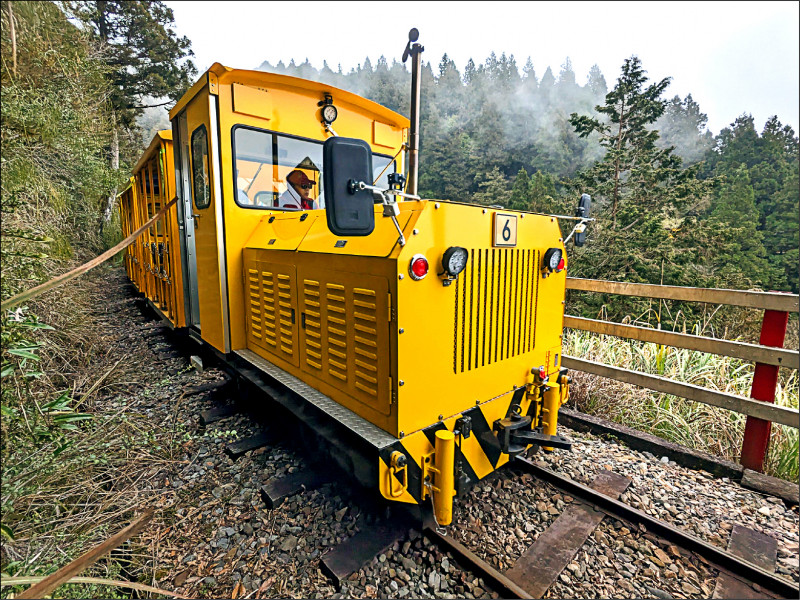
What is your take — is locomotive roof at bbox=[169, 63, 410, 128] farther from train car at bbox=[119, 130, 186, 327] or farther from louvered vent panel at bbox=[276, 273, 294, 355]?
louvered vent panel at bbox=[276, 273, 294, 355]

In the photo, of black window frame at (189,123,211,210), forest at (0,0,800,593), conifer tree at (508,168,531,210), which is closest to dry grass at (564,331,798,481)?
forest at (0,0,800,593)

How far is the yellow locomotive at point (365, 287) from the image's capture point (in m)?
2.10

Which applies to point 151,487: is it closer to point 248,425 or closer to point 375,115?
point 248,425

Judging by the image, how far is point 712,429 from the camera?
12.3ft

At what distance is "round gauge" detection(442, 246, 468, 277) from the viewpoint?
213 centimetres

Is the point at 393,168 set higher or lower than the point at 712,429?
higher

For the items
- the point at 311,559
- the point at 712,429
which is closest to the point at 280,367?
the point at 311,559

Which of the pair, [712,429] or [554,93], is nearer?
[712,429]

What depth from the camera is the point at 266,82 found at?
3.34 metres

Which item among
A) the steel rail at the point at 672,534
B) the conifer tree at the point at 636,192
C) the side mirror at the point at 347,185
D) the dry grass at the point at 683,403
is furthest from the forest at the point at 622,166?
the side mirror at the point at 347,185

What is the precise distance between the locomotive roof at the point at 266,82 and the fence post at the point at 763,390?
3.48 meters

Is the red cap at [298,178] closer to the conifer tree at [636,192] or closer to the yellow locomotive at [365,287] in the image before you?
the yellow locomotive at [365,287]

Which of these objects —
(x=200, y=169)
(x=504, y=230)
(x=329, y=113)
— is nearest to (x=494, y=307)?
(x=504, y=230)

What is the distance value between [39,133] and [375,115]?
250cm
